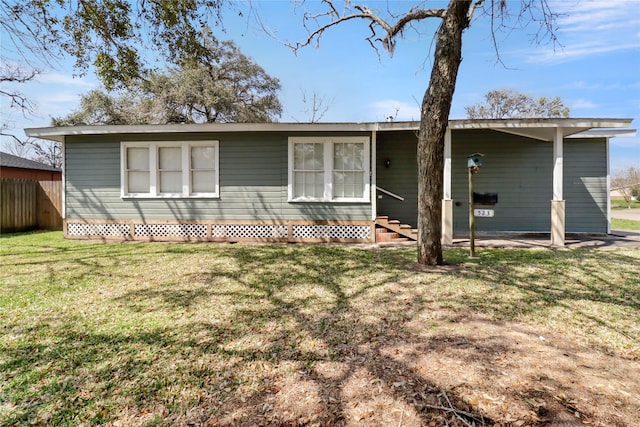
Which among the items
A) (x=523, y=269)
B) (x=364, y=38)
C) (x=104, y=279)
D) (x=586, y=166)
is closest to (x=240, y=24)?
(x=364, y=38)

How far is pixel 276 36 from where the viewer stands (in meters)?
7.12

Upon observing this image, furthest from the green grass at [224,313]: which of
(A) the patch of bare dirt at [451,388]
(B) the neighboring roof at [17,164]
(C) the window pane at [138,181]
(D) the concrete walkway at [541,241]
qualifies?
(B) the neighboring roof at [17,164]

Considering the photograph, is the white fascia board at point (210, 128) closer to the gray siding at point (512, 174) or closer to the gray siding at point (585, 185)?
the gray siding at point (512, 174)

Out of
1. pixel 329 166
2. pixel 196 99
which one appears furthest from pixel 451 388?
pixel 196 99

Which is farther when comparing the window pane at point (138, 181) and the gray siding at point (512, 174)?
the gray siding at point (512, 174)

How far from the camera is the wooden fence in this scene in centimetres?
949

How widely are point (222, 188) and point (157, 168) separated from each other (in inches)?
69.7

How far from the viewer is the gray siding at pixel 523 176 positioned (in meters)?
8.48

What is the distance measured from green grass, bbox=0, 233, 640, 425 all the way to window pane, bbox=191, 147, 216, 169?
8.95ft

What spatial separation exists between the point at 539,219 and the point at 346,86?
35.9 feet

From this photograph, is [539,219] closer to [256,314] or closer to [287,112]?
[256,314]

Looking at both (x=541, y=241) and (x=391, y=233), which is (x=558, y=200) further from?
(x=391, y=233)

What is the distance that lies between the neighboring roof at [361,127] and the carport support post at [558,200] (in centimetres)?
41

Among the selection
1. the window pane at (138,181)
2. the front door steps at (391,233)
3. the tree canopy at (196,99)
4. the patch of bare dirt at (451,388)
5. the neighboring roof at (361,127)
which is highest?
the tree canopy at (196,99)
